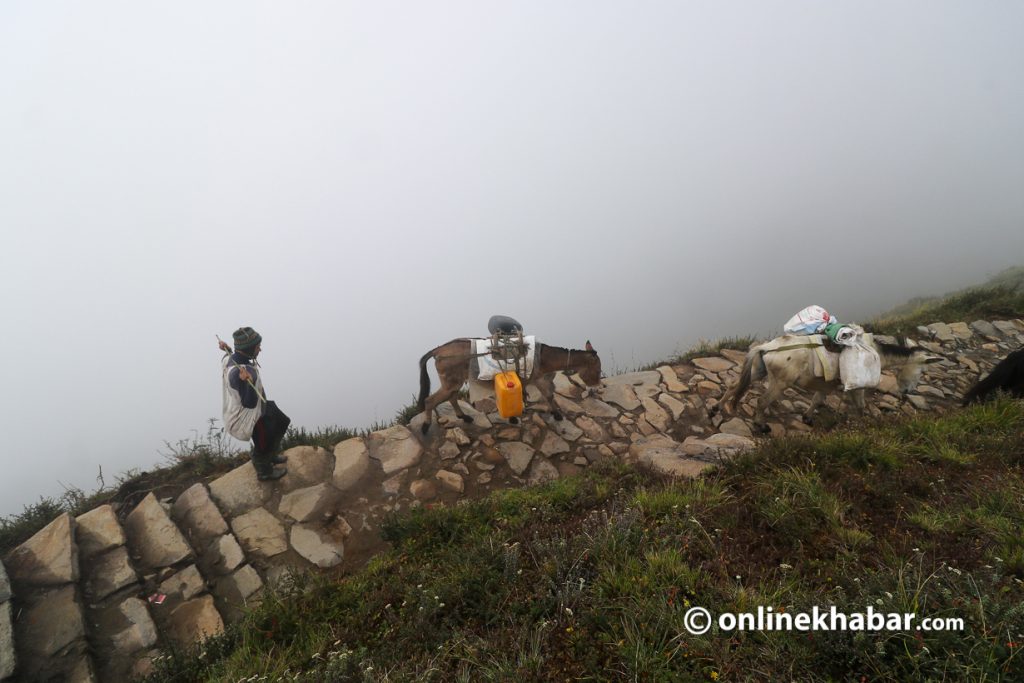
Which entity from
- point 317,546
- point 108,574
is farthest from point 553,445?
point 108,574

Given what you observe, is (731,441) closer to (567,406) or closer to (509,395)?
(567,406)

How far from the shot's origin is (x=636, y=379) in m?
8.09

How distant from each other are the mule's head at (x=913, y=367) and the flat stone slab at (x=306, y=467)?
8697 mm

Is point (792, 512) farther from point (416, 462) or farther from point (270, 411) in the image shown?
point (270, 411)

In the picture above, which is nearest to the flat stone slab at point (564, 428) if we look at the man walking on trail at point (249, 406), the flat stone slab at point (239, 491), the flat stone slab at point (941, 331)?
the man walking on trail at point (249, 406)

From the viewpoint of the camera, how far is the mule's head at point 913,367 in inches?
233

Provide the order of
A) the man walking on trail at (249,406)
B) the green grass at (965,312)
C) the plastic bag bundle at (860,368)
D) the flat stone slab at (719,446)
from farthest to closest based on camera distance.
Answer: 1. the green grass at (965,312)
2. the plastic bag bundle at (860,368)
3. the flat stone slab at (719,446)
4. the man walking on trail at (249,406)

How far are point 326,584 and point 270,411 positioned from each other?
2602mm

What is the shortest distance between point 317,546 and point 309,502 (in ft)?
2.28

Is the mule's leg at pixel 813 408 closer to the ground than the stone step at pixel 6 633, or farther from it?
closer to the ground

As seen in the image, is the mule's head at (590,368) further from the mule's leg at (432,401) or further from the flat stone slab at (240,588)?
the flat stone slab at (240,588)

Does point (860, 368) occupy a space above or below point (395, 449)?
above

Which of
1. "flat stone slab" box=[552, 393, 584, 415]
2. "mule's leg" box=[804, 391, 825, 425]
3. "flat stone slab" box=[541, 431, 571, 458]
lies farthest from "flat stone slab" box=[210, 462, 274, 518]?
"mule's leg" box=[804, 391, 825, 425]

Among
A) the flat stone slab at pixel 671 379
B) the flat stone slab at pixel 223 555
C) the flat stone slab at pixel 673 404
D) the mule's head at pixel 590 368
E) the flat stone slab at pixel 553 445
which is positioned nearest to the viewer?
the flat stone slab at pixel 223 555
